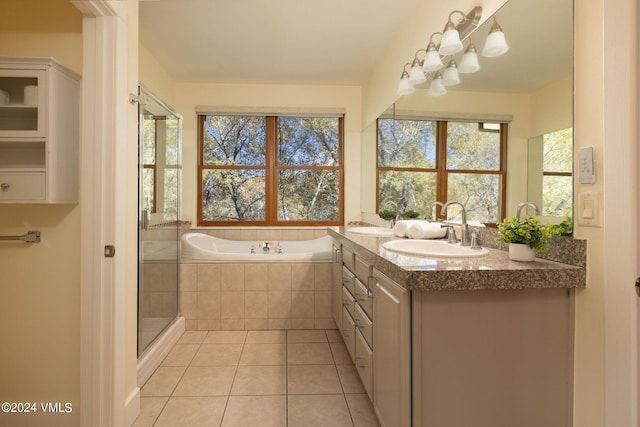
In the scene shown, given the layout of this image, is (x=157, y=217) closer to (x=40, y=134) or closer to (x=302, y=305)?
(x=40, y=134)

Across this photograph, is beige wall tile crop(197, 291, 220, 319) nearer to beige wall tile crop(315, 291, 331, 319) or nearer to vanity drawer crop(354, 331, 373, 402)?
beige wall tile crop(315, 291, 331, 319)

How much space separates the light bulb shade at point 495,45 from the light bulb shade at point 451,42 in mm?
163

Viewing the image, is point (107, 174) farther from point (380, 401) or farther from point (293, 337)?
point (293, 337)

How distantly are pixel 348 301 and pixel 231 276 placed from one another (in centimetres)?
122

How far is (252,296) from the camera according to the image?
2926 millimetres

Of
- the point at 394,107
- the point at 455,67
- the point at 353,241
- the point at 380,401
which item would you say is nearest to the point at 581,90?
the point at 455,67

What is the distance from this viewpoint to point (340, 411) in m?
1.76

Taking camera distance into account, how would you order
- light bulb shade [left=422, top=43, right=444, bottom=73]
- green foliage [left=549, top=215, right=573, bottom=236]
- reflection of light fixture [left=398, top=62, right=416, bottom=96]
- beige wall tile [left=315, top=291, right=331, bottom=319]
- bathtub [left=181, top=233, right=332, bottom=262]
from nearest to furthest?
1. green foliage [left=549, top=215, right=573, bottom=236]
2. light bulb shade [left=422, top=43, right=444, bottom=73]
3. reflection of light fixture [left=398, top=62, right=416, bottom=96]
4. beige wall tile [left=315, top=291, right=331, bottom=319]
5. bathtub [left=181, top=233, right=332, bottom=262]

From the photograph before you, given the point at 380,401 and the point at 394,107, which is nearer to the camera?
the point at 380,401

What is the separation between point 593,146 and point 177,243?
9.10 ft

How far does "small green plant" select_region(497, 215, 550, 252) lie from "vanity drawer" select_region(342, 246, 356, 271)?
2.85 feet

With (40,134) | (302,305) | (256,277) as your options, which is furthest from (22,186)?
(302,305)

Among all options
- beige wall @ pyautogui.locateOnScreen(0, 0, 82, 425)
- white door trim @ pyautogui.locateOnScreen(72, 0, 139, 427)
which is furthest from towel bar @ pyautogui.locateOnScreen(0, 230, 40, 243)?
white door trim @ pyautogui.locateOnScreen(72, 0, 139, 427)

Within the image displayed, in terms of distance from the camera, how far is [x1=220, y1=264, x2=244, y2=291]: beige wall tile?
114 inches
